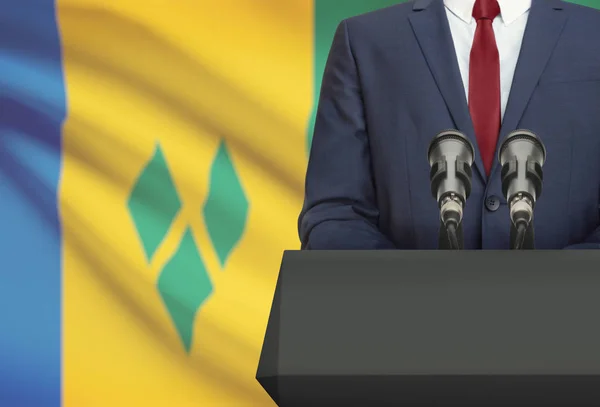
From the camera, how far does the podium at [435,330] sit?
0.81 m

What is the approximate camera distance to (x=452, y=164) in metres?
0.91

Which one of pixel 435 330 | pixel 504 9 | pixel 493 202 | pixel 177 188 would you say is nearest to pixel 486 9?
pixel 504 9

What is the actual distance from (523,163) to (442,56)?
57 centimetres

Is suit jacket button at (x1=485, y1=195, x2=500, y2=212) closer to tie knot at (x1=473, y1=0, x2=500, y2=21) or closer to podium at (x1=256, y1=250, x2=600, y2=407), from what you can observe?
tie knot at (x1=473, y1=0, x2=500, y2=21)

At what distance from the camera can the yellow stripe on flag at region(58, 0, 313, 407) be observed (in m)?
2.23

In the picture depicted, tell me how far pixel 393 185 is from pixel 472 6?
30cm

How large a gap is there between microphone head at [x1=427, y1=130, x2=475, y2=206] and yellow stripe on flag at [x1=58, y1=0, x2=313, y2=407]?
4.45 ft

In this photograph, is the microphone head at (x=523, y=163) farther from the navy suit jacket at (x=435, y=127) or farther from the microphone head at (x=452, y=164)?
the navy suit jacket at (x=435, y=127)

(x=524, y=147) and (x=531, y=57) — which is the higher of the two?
(x=531, y=57)

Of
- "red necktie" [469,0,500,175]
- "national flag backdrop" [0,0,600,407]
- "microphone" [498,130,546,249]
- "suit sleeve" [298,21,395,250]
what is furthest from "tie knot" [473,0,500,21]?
"national flag backdrop" [0,0,600,407]

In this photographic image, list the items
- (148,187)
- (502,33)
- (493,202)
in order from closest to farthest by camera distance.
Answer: (493,202) < (502,33) < (148,187)

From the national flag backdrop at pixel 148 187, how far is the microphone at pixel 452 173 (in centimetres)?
135

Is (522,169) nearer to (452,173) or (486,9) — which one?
(452,173)

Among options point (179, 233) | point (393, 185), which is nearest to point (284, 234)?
point (179, 233)
